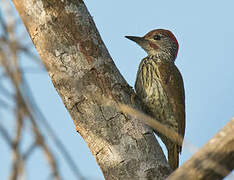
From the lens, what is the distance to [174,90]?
4758 millimetres

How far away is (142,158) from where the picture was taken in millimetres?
2812

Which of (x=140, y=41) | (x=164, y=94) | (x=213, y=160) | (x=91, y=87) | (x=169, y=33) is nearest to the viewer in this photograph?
(x=213, y=160)

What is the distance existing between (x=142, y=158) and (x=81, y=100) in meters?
0.60

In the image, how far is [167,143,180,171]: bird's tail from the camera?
14.3ft

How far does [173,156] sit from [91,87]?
1.69 metres

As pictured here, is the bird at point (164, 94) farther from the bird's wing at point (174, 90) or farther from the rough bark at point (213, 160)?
the rough bark at point (213, 160)

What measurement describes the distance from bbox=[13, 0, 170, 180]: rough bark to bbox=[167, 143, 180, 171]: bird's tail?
48.3 inches

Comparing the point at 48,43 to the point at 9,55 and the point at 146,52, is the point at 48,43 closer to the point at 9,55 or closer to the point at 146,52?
the point at 9,55

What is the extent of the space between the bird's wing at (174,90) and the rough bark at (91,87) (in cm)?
139

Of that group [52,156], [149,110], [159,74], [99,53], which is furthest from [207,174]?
[159,74]

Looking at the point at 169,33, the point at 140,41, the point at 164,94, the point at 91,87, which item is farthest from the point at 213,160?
the point at 169,33

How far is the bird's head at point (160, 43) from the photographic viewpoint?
17.5 feet

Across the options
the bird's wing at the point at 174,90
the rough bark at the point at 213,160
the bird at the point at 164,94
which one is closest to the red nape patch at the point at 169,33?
the bird at the point at 164,94

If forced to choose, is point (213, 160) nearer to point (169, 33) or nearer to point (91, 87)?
point (91, 87)
